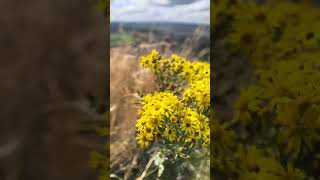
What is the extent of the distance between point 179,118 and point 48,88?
1.24 ft

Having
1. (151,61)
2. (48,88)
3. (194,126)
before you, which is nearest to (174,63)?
(151,61)

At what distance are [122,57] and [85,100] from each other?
0.21 metres

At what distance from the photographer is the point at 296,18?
46.3 inches

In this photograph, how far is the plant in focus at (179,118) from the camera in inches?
46.6

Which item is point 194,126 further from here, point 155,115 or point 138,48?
point 138,48

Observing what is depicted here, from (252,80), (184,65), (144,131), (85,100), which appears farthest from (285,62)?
(85,100)

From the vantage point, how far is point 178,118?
120 cm

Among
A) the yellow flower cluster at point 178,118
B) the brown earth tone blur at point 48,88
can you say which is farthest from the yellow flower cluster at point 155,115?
the brown earth tone blur at point 48,88

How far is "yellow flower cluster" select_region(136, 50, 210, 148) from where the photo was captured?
118cm

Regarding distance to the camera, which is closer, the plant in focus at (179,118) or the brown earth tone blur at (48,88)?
the plant in focus at (179,118)

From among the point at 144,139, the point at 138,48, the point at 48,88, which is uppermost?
the point at 138,48

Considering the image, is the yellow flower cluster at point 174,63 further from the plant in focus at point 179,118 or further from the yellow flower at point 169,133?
the yellow flower at point 169,133

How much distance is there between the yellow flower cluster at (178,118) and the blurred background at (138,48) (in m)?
0.04

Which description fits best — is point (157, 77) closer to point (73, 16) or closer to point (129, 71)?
point (129, 71)
